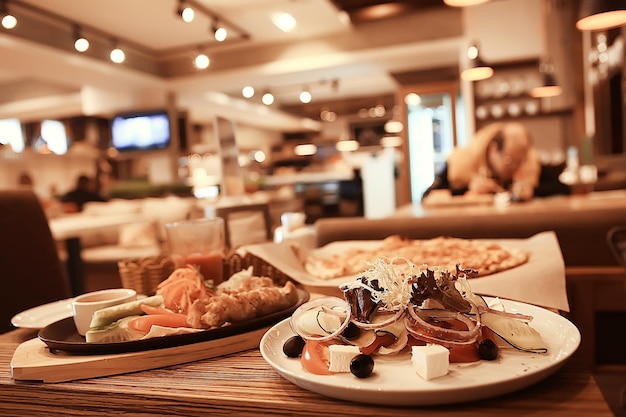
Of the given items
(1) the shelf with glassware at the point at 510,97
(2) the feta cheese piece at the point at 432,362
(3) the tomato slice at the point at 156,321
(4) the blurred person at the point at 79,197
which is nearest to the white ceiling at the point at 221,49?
(1) the shelf with glassware at the point at 510,97

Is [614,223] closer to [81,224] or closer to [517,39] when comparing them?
[81,224]

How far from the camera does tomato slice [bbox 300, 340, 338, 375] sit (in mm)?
677

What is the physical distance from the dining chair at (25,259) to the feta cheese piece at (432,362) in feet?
4.04

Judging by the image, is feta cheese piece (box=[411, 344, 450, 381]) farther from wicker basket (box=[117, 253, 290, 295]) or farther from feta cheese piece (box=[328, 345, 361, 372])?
wicker basket (box=[117, 253, 290, 295])

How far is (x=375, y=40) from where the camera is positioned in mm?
6762

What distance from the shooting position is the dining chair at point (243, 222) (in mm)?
1725

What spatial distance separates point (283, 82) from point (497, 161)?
4732 mm

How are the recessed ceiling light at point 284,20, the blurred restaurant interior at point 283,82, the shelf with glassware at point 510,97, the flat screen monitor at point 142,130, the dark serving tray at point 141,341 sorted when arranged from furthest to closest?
the flat screen monitor at point 142,130, the shelf with glassware at point 510,97, the recessed ceiling light at point 284,20, the blurred restaurant interior at point 283,82, the dark serving tray at point 141,341

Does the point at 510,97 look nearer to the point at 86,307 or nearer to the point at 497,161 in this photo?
the point at 497,161

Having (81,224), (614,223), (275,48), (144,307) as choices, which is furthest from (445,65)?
(144,307)

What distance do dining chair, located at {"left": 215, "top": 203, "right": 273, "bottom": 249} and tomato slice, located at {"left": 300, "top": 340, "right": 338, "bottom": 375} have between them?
935 millimetres

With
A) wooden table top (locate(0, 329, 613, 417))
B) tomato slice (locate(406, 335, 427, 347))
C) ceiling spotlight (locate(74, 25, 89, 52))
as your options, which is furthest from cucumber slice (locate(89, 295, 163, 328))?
ceiling spotlight (locate(74, 25, 89, 52))

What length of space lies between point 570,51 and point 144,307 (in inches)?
316

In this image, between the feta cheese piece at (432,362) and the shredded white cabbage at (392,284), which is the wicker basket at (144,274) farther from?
the feta cheese piece at (432,362)
